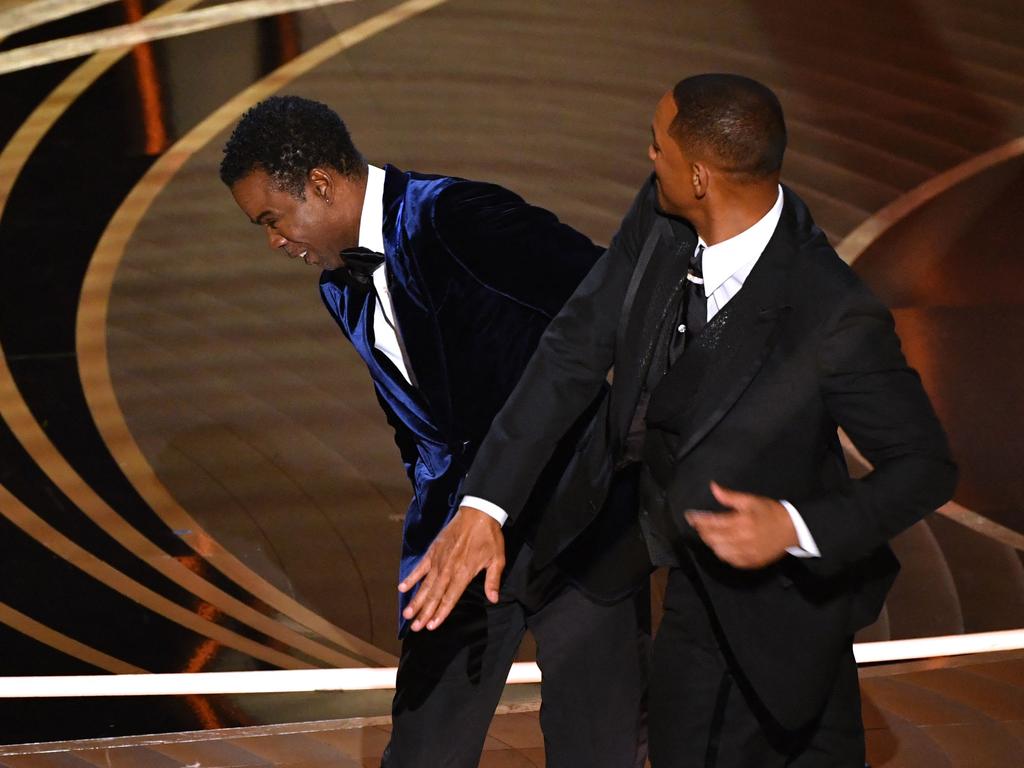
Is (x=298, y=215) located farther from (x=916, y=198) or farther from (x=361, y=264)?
(x=916, y=198)

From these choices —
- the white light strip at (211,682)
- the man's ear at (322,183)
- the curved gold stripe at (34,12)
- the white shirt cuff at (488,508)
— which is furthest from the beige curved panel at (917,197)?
the curved gold stripe at (34,12)

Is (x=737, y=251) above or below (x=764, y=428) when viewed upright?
above

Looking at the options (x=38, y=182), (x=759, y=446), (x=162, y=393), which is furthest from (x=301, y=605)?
(x=38, y=182)

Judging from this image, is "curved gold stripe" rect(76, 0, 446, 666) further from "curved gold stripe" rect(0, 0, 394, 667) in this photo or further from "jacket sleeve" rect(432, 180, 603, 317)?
"jacket sleeve" rect(432, 180, 603, 317)

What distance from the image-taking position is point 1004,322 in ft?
15.5

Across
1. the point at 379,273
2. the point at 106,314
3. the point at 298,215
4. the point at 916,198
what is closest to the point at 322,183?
the point at 298,215

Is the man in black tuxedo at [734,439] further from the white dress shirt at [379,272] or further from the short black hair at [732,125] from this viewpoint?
the white dress shirt at [379,272]

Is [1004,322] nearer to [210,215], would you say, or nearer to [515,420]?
[210,215]

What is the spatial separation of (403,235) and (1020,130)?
14.0 feet

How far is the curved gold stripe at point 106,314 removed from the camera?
3.46 meters

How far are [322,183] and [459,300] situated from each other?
0.29 meters

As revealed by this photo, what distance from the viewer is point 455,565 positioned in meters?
1.84

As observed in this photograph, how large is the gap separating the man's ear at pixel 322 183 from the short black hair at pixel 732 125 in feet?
2.00

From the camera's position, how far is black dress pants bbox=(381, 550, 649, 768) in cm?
207
